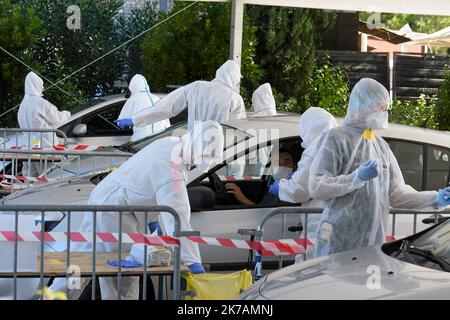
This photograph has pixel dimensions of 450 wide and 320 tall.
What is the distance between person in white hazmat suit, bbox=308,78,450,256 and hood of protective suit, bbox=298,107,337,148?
1.10m

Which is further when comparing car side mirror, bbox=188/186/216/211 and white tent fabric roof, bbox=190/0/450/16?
white tent fabric roof, bbox=190/0/450/16

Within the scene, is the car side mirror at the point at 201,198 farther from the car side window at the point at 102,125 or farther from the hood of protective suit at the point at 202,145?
the car side window at the point at 102,125

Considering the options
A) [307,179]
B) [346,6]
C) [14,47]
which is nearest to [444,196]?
[307,179]

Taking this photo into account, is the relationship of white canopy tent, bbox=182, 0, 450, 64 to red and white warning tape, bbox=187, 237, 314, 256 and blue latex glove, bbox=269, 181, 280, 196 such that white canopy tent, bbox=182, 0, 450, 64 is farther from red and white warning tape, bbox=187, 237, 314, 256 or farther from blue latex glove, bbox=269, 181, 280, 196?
red and white warning tape, bbox=187, 237, 314, 256

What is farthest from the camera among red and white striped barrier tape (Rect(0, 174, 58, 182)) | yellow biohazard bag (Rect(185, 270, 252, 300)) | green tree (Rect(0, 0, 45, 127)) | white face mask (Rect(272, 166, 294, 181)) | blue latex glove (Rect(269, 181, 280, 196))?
green tree (Rect(0, 0, 45, 127))

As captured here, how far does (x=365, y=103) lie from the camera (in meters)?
7.68

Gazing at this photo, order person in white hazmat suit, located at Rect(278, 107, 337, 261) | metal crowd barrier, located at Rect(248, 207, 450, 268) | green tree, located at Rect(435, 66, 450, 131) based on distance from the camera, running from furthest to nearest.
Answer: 1. green tree, located at Rect(435, 66, 450, 131)
2. person in white hazmat suit, located at Rect(278, 107, 337, 261)
3. metal crowd barrier, located at Rect(248, 207, 450, 268)

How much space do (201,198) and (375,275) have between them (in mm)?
2725

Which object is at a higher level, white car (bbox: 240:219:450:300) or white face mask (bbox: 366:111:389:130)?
white face mask (bbox: 366:111:389:130)

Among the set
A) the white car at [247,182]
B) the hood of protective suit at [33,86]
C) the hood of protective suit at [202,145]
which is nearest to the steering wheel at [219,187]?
the white car at [247,182]

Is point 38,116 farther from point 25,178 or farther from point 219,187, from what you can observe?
point 219,187

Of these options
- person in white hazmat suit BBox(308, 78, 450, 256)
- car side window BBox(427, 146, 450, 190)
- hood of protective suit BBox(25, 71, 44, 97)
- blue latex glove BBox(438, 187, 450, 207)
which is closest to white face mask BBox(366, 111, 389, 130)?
person in white hazmat suit BBox(308, 78, 450, 256)

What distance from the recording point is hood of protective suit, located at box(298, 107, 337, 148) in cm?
888

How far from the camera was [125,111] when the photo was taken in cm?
1477
